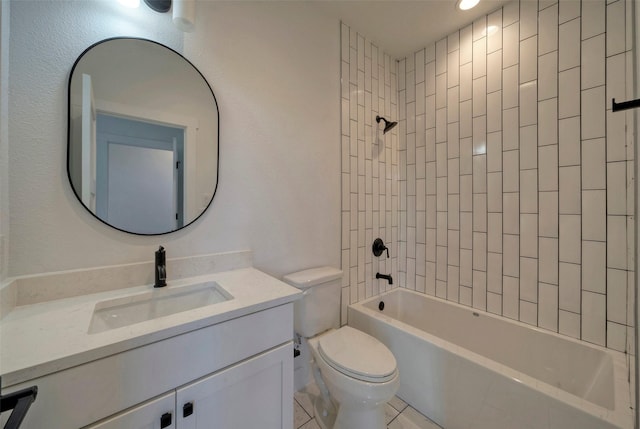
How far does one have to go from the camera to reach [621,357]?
1195mm

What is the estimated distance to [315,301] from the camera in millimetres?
1453

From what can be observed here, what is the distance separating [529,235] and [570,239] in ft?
0.60

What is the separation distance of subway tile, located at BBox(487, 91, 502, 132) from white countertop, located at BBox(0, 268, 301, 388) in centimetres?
173

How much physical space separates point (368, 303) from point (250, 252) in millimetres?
1067

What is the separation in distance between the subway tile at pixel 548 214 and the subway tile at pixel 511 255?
0.48ft

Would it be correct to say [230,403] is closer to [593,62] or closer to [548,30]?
[593,62]

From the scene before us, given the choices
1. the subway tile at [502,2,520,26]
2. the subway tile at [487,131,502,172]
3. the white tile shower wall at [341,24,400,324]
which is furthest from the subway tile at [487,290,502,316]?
the subway tile at [502,2,520,26]

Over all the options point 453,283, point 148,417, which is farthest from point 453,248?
point 148,417

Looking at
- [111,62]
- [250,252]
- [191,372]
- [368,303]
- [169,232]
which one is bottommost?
[368,303]

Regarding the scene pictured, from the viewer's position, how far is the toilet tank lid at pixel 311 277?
55.3 inches

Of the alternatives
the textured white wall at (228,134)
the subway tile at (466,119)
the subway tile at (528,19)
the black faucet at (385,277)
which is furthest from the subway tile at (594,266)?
the textured white wall at (228,134)

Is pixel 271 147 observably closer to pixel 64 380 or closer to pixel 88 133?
pixel 88 133

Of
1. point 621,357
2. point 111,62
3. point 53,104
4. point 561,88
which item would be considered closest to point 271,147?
point 111,62

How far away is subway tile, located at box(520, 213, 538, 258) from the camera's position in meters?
1.50
